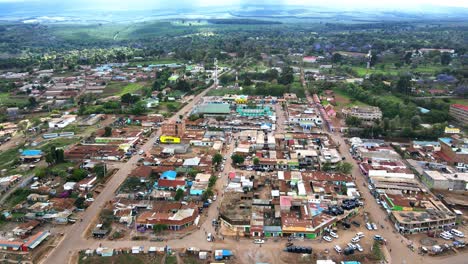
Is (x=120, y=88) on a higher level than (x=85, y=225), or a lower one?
higher

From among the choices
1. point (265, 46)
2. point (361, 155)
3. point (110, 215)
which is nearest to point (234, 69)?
point (265, 46)

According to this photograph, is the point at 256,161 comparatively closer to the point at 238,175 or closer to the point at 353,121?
the point at 238,175

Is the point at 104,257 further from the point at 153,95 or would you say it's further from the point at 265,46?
the point at 265,46

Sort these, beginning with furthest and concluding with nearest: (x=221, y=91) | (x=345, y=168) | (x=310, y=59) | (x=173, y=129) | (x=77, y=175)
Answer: (x=310, y=59), (x=221, y=91), (x=173, y=129), (x=345, y=168), (x=77, y=175)

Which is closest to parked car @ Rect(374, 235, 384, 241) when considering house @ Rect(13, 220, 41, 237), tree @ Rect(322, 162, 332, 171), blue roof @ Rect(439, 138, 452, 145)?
tree @ Rect(322, 162, 332, 171)

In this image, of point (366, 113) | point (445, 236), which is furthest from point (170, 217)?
point (366, 113)

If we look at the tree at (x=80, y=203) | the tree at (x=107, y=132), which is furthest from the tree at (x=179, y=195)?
the tree at (x=107, y=132)

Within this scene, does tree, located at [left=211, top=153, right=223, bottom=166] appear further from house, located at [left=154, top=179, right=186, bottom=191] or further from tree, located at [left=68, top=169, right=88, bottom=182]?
tree, located at [left=68, top=169, right=88, bottom=182]
